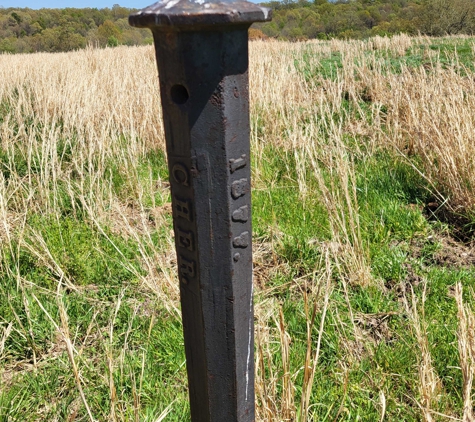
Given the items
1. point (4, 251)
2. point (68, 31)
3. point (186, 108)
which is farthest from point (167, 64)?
point (68, 31)

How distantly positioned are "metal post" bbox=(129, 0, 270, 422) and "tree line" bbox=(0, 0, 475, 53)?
23.4m

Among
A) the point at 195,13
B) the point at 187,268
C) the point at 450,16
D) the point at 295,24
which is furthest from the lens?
the point at 295,24

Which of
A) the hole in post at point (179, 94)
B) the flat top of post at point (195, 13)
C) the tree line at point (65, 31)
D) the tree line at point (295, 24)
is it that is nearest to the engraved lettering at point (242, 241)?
the hole in post at point (179, 94)

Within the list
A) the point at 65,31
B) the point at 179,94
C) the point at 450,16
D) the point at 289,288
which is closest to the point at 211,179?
the point at 179,94

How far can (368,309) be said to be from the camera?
2316 mm

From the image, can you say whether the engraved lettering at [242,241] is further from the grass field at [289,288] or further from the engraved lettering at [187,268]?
the grass field at [289,288]

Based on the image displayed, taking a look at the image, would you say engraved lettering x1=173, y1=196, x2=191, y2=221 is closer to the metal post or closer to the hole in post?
the metal post

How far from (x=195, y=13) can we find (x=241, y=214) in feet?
1.29

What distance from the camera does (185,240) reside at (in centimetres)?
94

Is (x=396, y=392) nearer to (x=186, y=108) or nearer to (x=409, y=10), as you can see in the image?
(x=186, y=108)

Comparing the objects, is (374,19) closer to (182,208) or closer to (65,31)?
(65,31)

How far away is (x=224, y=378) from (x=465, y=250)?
2.36 m

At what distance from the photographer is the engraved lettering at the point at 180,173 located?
2.85ft

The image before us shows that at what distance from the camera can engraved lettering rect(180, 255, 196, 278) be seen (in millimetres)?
936
